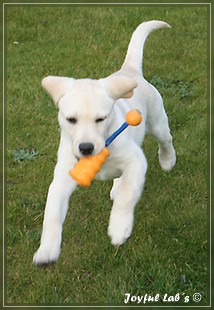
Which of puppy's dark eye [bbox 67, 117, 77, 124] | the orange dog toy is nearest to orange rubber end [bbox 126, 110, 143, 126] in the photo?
the orange dog toy

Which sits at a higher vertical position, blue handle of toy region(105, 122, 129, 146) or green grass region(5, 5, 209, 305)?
blue handle of toy region(105, 122, 129, 146)

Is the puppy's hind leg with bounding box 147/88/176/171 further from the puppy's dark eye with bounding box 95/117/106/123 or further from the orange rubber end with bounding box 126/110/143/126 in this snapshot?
the puppy's dark eye with bounding box 95/117/106/123

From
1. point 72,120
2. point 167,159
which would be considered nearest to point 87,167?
point 72,120

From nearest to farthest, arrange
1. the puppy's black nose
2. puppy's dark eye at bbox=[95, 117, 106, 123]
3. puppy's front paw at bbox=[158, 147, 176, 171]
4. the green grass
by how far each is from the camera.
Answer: the puppy's black nose, puppy's dark eye at bbox=[95, 117, 106, 123], the green grass, puppy's front paw at bbox=[158, 147, 176, 171]

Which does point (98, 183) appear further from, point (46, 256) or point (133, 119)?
point (46, 256)

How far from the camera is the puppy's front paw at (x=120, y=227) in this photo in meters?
3.09

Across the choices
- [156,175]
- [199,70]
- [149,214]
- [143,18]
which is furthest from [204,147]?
[143,18]

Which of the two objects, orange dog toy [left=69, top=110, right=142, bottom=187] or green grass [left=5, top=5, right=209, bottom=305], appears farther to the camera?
green grass [left=5, top=5, right=209, bottom=305]

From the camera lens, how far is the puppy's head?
3068 millimetres

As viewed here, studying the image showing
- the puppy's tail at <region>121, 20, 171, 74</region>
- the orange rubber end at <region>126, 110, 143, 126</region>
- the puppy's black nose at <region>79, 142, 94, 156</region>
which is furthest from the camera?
the puppy's tail at <region>121, 20, 171, 74</region>

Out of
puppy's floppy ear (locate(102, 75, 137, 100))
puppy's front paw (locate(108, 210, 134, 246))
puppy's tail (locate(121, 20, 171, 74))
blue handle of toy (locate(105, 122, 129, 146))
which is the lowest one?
puppy's front paw (locate(108, 210, 134, 246))

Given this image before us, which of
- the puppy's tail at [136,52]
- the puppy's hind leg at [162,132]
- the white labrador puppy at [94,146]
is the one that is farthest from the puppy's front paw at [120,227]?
the puppy's tail at [136,52]

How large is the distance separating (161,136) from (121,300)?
4.72ft

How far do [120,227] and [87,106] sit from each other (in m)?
0.63
